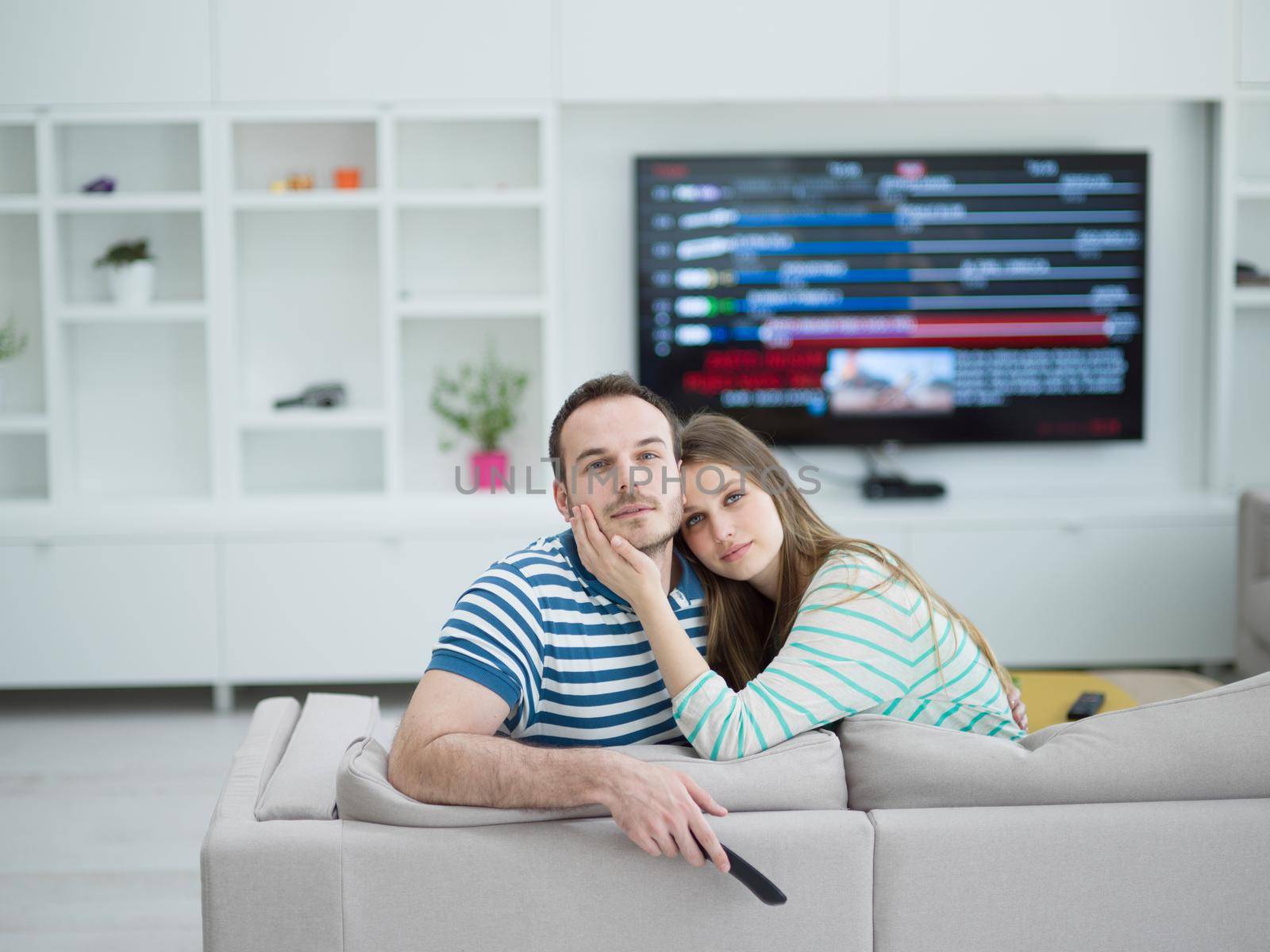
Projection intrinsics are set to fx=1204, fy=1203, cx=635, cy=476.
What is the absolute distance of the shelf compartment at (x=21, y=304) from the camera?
13.3 ft


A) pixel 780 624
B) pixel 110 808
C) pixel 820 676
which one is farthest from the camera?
pixel 110 808

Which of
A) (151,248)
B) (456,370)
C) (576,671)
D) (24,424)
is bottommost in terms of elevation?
(576,671)

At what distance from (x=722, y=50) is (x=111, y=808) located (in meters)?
2.77

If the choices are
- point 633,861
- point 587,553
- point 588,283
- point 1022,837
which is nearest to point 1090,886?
point 1022,837

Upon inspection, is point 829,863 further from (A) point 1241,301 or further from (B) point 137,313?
(A) point 1241,301

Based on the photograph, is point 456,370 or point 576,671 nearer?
point 576,671

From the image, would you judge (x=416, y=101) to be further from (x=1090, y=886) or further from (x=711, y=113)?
(x=1090, y=886)

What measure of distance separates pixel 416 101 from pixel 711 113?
1009 mm

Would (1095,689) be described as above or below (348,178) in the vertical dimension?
below

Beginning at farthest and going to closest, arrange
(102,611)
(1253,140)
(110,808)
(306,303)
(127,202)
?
(1253,140)
(306,303)
(127,202)
(102,611)
(110,808)

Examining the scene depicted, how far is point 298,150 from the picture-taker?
406 cm

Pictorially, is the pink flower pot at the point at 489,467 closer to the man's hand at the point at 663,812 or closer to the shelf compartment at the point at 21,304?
the shelf compartment at the point at 21,304

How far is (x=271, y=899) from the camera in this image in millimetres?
1237

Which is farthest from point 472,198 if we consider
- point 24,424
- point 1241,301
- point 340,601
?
point 1241,301
